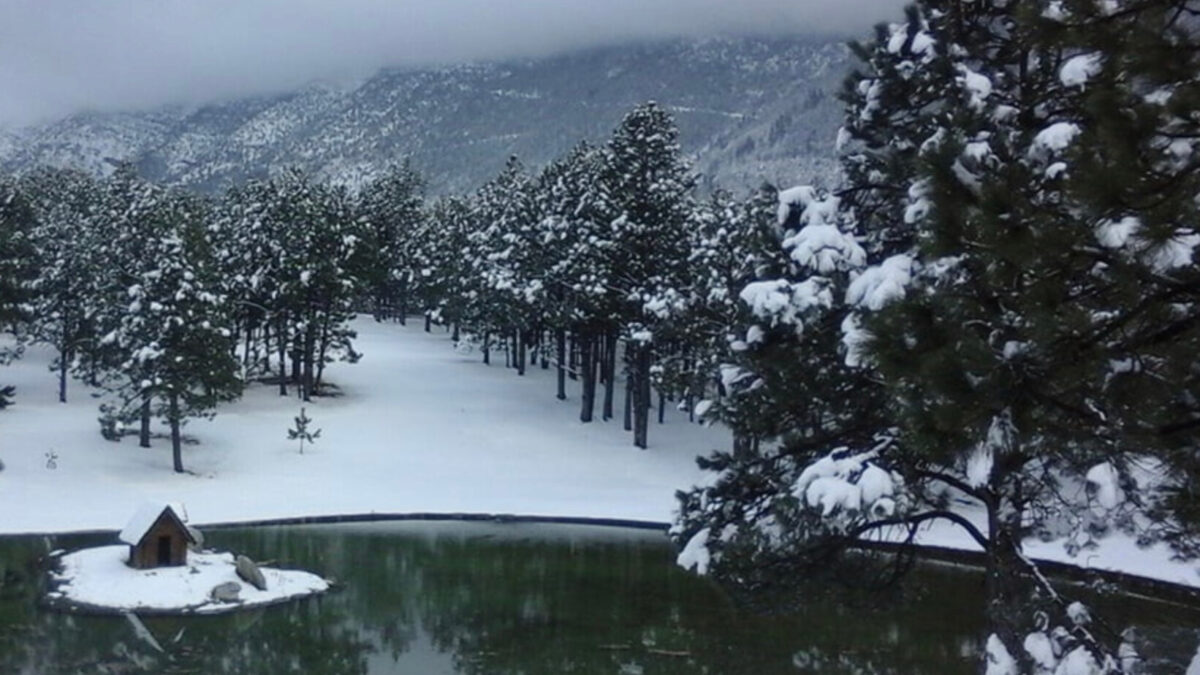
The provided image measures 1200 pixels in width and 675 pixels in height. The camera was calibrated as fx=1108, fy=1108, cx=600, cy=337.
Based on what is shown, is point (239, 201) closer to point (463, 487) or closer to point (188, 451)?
point (188, 451)

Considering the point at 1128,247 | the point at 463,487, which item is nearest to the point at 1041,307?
the point at 1128,247

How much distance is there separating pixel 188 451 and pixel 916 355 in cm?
3950

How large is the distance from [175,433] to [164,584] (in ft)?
46.8

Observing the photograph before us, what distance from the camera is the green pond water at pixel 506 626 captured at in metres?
20.5

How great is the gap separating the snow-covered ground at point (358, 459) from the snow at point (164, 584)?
232 inches

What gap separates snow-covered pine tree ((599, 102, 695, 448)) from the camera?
138 feet

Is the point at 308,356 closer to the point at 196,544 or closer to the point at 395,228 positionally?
the point at 196,544

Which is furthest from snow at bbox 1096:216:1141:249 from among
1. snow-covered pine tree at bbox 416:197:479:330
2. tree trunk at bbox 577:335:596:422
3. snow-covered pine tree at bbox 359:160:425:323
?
snow-covered pine tree at bbox 359:160:425:323

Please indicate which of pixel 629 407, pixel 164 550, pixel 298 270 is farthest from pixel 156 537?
pixel 629 407

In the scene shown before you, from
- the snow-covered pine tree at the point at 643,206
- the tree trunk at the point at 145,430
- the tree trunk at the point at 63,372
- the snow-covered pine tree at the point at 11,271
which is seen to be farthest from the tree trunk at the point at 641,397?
the tree trunk at the point at 63,372

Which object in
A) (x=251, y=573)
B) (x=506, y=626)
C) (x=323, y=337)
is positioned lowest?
(x=506, y=626)

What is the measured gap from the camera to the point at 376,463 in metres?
42.6

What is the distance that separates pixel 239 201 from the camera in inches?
2963

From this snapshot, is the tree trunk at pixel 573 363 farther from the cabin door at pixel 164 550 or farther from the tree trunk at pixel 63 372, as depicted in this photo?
the cabin door at pixel 164 550
